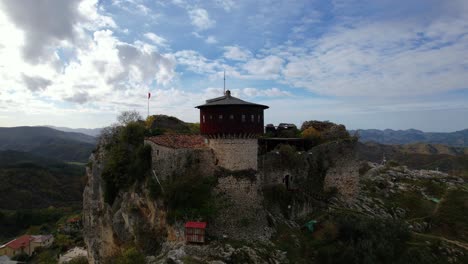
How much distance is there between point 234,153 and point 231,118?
2516mm

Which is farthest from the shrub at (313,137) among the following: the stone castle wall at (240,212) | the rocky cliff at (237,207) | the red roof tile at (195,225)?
the red roof tile at (195,225)

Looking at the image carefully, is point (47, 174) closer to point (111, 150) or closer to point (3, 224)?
point (3, 224)

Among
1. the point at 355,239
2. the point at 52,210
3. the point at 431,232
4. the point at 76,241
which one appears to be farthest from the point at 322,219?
the point at 52,210

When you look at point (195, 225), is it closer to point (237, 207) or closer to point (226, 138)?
point (237, 207)

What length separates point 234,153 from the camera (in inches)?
869

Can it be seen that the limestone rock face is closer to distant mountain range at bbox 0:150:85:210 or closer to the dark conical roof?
the dark conical roof

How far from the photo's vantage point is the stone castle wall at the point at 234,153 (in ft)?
72.4

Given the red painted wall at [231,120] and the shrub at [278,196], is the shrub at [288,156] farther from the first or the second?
A: the red painted wall at [231,120]

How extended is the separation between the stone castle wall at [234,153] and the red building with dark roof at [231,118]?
1.73 ft

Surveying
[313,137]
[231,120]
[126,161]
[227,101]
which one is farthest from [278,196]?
[126,161]

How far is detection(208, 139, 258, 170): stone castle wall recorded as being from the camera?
2206cm

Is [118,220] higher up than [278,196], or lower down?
lower down

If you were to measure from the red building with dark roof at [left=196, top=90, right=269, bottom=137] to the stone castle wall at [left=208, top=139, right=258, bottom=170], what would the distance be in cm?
53

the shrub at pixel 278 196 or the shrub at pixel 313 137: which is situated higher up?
the shrub at pixel 313 137
